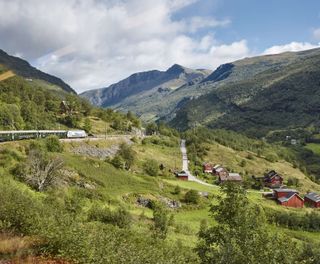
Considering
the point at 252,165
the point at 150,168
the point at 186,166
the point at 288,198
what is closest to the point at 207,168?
the point at 186,166

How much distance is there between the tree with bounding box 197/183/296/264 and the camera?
2102 cm

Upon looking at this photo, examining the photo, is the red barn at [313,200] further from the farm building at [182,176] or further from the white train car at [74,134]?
the white train car at [74,134]

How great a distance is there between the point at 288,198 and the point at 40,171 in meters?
68.6

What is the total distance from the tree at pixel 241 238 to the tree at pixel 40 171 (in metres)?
39.2

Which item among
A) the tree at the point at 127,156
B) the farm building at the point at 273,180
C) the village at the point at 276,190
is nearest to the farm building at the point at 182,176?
the village at the point at 276,190

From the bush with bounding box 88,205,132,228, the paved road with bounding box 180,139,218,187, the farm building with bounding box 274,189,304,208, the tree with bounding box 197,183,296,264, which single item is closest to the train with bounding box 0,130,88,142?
the paved road with bounding box 180,139,218,187

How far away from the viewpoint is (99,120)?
170 meters

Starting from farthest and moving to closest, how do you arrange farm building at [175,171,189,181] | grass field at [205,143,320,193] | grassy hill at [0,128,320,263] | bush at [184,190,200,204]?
grass field at [205,143,320,193] < farm building at [175,171,189,181] < bush at [184,190,200,204] < grassy hill at [0,128,320,263]

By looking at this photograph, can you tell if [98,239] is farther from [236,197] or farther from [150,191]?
[150,191]

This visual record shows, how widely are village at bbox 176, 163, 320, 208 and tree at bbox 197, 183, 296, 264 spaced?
220 ft

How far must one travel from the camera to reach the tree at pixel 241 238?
21.0 m

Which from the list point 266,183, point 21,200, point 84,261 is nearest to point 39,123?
point 266,183

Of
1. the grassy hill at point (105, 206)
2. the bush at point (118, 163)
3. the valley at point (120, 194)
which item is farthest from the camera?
the bush at point (118, 163)

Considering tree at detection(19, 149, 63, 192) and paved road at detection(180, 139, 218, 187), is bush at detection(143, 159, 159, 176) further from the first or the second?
tree at detection(19, 149, 63, 192)
